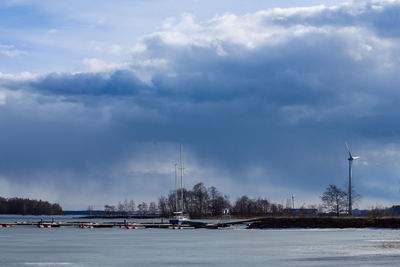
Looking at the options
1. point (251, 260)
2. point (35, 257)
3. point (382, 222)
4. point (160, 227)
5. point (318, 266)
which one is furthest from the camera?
point (160, 227)

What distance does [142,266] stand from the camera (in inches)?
2114

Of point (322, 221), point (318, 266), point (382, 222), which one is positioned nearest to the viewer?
point (318, 266)

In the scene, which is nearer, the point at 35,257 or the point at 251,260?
the point at 251,260

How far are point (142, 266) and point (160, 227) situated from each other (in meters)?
121

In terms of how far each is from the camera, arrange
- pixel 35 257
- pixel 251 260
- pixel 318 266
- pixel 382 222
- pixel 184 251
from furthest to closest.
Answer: pixel 382 222
pixel 184 251
pixel 35 257
pixel 251 260
pixel 318 266

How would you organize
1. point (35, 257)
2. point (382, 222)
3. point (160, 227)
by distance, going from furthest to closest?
point (160, 227), point (382, 222), point (35, 257)

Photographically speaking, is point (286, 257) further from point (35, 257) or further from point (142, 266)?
point (35, 257)

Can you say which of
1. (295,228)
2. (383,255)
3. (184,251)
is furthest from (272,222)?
(383,255)

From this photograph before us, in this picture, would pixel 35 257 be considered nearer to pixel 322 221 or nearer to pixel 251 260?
pixel 251 260

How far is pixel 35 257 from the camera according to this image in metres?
62.9

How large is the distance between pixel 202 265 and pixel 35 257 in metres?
19.0

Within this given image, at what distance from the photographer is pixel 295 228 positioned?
511 feet

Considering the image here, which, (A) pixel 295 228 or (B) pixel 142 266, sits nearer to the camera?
(B) pixel 142 266

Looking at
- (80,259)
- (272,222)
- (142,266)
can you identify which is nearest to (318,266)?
(142,266)
